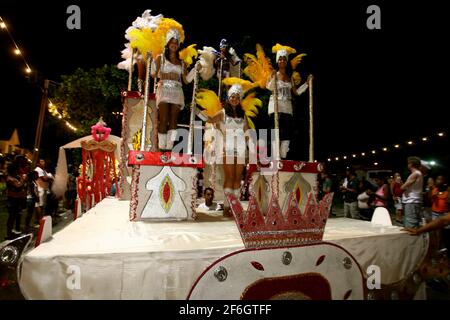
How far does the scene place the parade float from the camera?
6.01ft

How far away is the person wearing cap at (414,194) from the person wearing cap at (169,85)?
4606 mm

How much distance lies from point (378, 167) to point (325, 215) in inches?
887

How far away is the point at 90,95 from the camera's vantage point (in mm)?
14000

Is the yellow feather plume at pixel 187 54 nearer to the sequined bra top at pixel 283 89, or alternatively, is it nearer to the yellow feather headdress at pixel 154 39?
the yellow feather headdress at pixel 154 39

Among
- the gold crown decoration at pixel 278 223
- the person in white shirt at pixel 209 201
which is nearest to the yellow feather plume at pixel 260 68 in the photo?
the person in white shirt at pixel 209 201

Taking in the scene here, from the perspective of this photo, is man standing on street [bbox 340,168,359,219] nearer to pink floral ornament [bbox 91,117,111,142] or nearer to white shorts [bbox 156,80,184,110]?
white shorts [bbox 156,80,184,110]

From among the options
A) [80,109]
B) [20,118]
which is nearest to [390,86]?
[80,109]

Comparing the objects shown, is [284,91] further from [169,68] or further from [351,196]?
[351,196]

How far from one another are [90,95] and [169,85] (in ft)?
36.9

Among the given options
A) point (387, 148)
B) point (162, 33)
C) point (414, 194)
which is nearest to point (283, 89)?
point (162, 33)

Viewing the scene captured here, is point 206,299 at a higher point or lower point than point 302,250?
lower

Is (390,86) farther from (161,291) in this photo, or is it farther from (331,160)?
(161,291)

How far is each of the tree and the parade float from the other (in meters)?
11.3

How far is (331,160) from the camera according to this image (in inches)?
747
